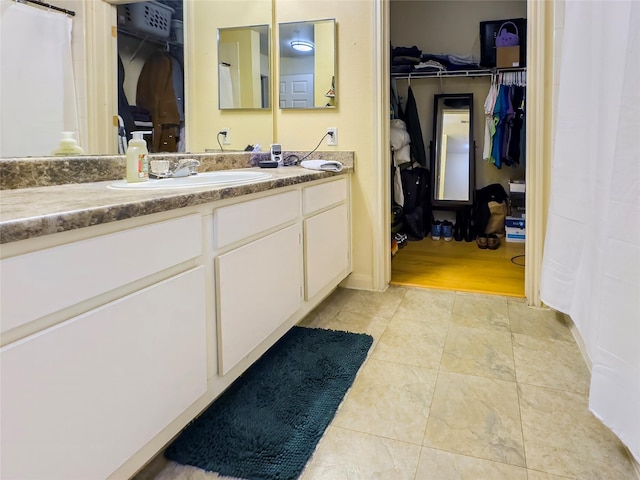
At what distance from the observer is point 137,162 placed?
1.56m

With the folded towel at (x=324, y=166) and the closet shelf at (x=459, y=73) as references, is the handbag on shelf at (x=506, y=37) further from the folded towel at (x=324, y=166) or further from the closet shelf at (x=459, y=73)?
the folded towel at (x=324, y=166)

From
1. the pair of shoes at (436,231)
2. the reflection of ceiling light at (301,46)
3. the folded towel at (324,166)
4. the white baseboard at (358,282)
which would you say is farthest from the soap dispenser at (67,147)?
the pair of shoes at (436,231)

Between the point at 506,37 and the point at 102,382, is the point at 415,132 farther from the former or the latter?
the point at 102,382

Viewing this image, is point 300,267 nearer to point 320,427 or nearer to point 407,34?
point 320,427

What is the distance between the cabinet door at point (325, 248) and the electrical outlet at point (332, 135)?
42cm

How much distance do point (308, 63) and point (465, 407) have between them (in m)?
2.10

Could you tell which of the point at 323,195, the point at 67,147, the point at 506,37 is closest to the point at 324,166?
the point at 323,195

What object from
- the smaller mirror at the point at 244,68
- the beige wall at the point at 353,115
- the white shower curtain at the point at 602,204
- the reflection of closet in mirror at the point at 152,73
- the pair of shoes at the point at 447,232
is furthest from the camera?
the pair of shoes at the point at 447,232

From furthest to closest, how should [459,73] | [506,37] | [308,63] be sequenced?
[459,73] → [506,37] → [308,63]

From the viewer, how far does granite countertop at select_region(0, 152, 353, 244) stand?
2.60ft

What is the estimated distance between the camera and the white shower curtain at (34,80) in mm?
1316

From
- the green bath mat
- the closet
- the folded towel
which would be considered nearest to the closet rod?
the folded towel

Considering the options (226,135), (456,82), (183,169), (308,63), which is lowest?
(183,169)

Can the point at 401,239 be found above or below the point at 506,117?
below
